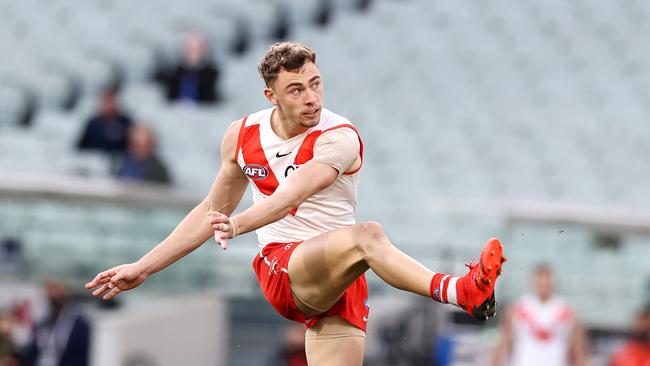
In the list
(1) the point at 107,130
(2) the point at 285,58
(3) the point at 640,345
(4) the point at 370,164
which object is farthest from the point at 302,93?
(4) the point at 370,164

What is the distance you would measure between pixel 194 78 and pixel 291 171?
8631mm

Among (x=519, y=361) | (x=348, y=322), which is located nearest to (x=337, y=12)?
(x=519, y=361)

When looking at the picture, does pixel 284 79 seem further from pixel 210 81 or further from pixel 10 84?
pixel 10 84

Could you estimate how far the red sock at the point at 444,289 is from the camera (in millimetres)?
5234

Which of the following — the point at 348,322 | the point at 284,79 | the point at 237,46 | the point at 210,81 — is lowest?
the point at 348,322

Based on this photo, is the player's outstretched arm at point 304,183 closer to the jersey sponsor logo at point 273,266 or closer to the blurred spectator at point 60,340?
the jersey sponsor logo at point 273,266

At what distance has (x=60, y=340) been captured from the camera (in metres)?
11.1

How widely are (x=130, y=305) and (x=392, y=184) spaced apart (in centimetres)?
387

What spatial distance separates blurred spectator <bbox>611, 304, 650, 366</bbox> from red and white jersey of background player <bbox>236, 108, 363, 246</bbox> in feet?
17.7

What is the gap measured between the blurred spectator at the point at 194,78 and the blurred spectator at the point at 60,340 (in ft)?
11.8

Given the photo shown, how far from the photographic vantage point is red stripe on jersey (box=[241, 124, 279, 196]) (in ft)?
18.6

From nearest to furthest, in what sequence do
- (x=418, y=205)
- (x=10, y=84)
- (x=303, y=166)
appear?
(x=303, y=166) < (x=418, y=205) < (x=10, y=84)

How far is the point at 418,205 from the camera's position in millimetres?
13727

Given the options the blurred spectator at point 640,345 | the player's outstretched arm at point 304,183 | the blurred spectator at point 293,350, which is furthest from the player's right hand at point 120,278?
the blurred spectator at point 640,345
